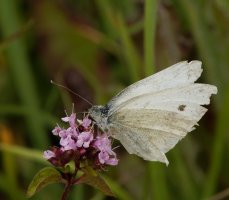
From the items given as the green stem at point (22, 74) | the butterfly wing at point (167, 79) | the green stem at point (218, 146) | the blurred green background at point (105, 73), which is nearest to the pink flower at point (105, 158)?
the butterfly wing at point (167, 79)

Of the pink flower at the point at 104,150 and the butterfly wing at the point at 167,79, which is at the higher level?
the butterfly wing at the point at 167,79

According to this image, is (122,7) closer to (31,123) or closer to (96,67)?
(96,67)

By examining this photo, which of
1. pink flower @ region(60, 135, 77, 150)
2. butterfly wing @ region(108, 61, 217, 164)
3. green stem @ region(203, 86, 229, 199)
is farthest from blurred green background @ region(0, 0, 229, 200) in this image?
pink flower @ region(60, 135, 77, 150)

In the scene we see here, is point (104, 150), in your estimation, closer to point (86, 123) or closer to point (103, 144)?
point (103, 144)

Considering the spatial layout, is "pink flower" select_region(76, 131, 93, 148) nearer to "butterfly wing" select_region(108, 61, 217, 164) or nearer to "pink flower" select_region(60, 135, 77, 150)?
"pink flower" select_region(60, 135, 77, 150)

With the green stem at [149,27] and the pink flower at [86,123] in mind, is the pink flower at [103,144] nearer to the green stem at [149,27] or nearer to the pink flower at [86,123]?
the pink flower at [86,123]
